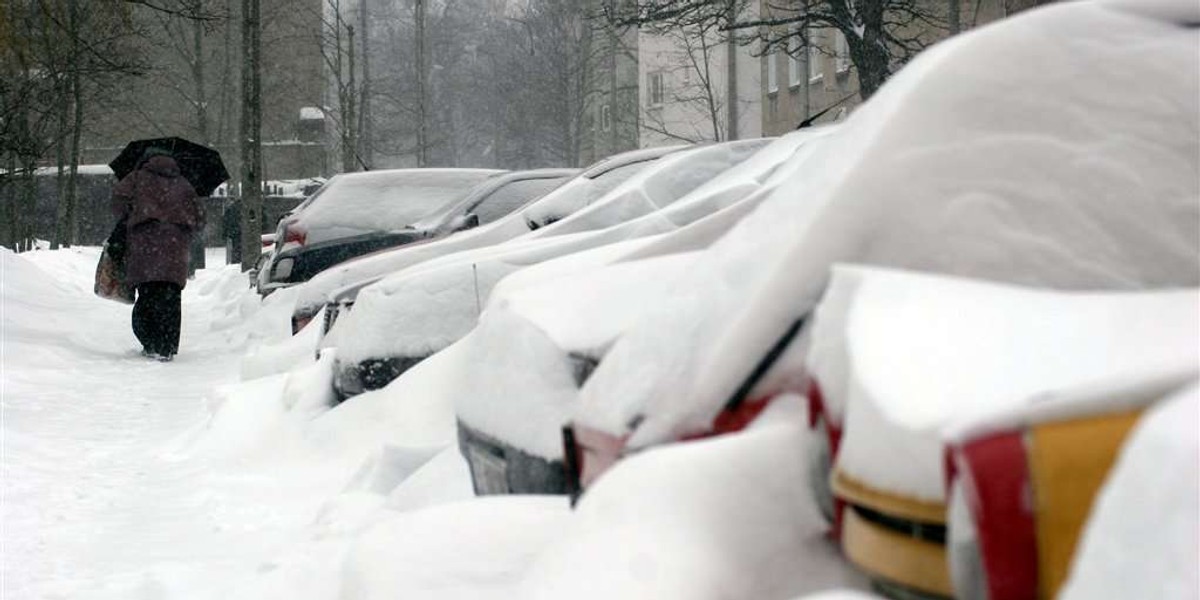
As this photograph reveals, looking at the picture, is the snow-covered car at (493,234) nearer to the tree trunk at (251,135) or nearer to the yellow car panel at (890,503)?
the yellow car panel at (890,503)

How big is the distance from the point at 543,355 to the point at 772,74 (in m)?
34.6

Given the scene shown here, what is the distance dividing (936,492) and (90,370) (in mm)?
10745

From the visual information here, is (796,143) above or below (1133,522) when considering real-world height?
above

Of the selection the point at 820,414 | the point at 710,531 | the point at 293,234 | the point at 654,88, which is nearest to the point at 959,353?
the point at 820,414

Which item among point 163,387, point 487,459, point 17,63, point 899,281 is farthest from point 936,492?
Result: point 17,63

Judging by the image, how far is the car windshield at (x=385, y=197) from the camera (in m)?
15.1

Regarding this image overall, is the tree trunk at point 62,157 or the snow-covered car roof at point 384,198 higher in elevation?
the tree trunk at point 62,157

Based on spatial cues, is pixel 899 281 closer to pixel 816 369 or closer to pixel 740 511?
pixel 816 369

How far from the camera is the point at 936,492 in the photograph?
207cm

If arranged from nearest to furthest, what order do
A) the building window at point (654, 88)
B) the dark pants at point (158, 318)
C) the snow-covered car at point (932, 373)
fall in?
1. the snow-covered car at point (932, 373)
2. the dark pants at point (158, 318)
3. the building window at point (654, 88)

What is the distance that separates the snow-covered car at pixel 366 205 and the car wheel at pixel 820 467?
1141 centimetres

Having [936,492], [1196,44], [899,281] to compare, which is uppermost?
[1196,44]

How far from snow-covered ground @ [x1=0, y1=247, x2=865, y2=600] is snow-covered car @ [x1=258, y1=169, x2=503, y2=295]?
1361mm

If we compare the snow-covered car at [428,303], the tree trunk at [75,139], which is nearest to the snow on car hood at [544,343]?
the snow-covered car at [428,303]
